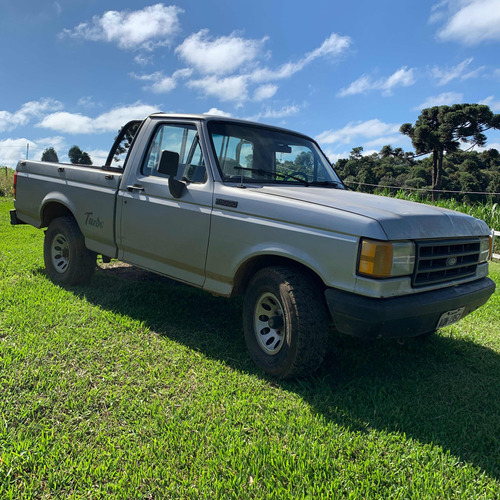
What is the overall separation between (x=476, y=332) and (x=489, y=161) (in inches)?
2270

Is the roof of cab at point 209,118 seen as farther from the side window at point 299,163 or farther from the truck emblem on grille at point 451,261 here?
the truck emblem on grille at point 451,261

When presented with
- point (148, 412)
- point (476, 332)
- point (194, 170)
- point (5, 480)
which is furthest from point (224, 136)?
point (476, 332)

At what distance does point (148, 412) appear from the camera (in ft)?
9.70

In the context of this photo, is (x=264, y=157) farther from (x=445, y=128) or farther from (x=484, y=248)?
(x=445, y=128)

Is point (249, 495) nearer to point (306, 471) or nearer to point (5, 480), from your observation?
point (306, 471)

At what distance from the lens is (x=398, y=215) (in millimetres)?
3062

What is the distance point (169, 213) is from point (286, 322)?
62.2 inches

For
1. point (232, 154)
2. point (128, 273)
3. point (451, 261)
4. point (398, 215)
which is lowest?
point (128, 273)

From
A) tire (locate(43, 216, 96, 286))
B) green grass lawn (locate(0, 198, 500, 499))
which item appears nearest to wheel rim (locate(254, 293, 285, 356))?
green grass lawn (locate(0, 198, 500, 499))

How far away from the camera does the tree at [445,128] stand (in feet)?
158

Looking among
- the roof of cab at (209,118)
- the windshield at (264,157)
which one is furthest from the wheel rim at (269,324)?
the roof of cab at (209,118)

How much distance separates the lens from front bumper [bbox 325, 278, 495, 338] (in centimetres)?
290

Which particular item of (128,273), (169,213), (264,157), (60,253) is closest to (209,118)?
(264,157)

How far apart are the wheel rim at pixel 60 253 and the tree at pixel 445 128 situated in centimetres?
4576
